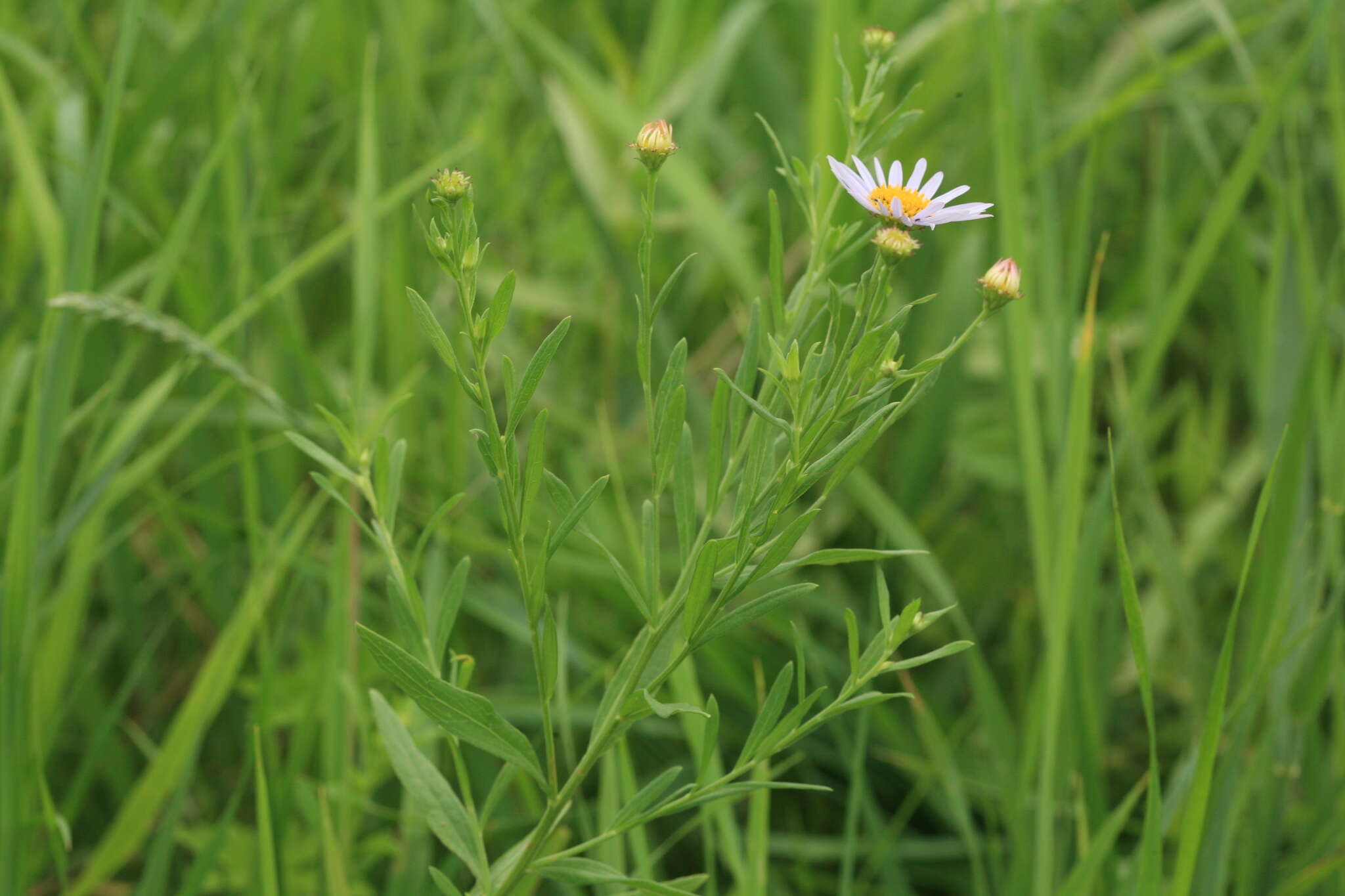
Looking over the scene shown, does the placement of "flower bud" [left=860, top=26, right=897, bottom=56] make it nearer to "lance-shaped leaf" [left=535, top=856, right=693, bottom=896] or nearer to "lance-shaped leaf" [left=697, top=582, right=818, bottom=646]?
"lance-shaped leaf" [left=697, top=582, right=818, bottom=646]

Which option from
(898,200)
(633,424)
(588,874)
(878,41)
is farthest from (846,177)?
(633,424)

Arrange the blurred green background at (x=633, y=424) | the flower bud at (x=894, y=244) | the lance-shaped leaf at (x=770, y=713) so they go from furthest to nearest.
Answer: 1. the blurred green background at (x=633, y=424)
2. the lance-shaped leaf at (x=770, y=713)
3. the flower bud at (x=894, y=244)

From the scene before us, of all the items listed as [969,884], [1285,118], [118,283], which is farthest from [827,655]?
[118,283]

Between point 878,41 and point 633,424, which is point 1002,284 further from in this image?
point 633,424

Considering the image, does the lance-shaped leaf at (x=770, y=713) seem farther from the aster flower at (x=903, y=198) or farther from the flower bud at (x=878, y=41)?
the flower bud at (x=878, y=41)

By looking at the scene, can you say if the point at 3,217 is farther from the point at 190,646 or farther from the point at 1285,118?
the point at 1285,118

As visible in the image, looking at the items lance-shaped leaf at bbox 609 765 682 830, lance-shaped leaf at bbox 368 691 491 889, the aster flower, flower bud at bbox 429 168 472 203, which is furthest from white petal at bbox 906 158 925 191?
lance-shaped leaf at bbox 368 691 491 889

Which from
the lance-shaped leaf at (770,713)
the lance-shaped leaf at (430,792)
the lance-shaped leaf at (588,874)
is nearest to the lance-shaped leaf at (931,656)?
the lance-shaped leaf at (770,713)
